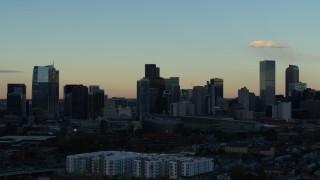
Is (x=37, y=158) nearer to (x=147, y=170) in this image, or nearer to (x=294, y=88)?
(x=147, y=170)

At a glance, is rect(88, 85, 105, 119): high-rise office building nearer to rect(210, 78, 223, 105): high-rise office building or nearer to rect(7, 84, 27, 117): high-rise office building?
rect(7, 84, 27, 117): high-rise office building

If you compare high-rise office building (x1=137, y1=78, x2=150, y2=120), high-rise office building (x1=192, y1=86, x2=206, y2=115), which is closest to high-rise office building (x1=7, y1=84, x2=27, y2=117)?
high-rise office building (x1=137, y1=78, x2=150, y2=120)

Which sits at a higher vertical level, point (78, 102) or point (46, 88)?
point (46, 88)

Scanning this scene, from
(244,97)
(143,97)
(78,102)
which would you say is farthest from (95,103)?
(244,97)

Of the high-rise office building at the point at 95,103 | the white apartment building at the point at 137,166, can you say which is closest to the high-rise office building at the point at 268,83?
the high-rise office building at the point at 95,103

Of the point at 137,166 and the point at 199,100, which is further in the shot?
the point at 199,100

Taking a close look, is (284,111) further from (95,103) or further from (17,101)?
(17,101)
